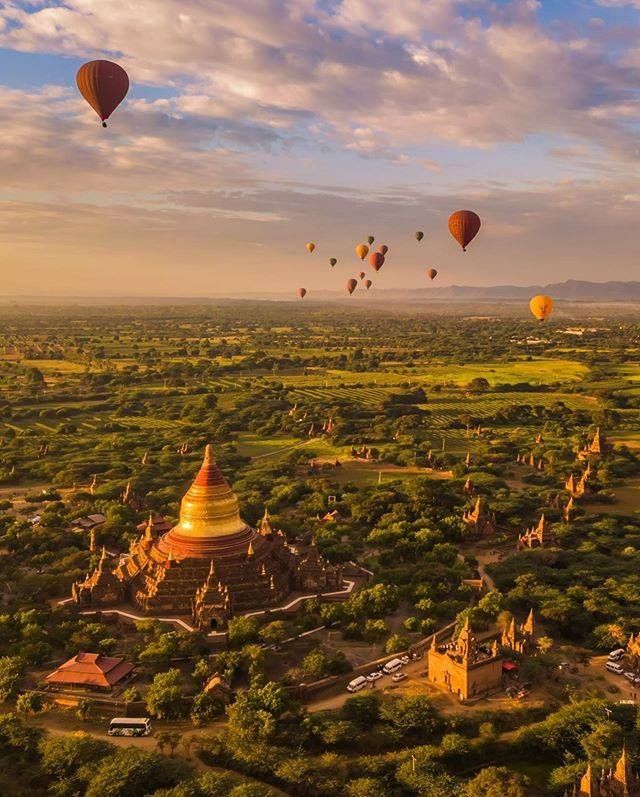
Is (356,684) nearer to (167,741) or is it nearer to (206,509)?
(167,741)

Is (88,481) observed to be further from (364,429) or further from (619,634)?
(619,634)

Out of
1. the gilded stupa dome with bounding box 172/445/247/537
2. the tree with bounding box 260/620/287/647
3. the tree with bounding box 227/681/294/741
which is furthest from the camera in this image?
the gilded stupa dome with bounding box 172/445/247/537

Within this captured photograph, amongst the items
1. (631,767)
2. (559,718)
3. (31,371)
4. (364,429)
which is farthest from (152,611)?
(31,371)

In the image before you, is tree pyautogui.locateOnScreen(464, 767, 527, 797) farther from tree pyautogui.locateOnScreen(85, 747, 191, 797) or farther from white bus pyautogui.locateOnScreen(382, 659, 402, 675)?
tree pyautogui.locateOnScreen(85, 747, 191, 797)

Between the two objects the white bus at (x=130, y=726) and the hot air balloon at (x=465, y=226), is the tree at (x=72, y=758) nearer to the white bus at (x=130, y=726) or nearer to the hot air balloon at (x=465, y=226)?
the white bus at (x=130, y=726)

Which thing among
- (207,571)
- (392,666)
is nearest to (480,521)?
(392,666)

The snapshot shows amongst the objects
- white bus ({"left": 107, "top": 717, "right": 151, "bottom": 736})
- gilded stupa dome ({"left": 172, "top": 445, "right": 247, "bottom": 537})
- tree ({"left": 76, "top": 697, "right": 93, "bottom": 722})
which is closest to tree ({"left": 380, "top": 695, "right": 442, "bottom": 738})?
white bus ({"left": 107, "top": 717, "right": 151, "bottom": 736})
